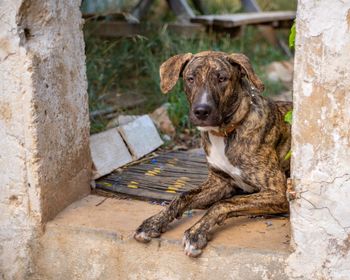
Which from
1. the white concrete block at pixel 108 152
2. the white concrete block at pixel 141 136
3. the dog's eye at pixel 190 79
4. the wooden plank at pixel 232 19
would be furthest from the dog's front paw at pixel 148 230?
the wooden plank at pixel 232 19

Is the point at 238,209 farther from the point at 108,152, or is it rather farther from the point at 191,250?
the point at 108,152

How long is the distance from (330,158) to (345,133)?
0.50 ft

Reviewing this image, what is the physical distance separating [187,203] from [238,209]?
0.42 meters

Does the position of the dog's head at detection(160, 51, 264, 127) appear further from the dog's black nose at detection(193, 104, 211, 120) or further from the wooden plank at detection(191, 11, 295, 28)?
the wooden plank at detection(191, 11, 295, 28)

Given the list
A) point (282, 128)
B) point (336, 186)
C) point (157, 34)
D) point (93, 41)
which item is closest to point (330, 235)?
point (336, 186)

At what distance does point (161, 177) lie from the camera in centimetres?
536

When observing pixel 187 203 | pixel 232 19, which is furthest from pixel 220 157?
pixel 232 19

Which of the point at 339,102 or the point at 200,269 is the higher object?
the point at 339,102

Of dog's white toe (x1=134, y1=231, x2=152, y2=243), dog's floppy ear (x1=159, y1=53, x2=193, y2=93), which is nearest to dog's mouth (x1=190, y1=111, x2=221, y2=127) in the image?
dog's floppy ear (x1=159, y1=53, x2=193, y2=93)

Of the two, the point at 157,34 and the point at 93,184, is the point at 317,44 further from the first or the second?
the point at 157,34

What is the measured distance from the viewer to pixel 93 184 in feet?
16.2

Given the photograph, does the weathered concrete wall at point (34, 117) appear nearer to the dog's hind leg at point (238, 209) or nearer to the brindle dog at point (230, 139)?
the brindle dog at point (230, 139)

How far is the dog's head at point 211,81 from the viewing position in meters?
3.97

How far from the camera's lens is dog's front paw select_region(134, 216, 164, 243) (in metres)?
3.88
